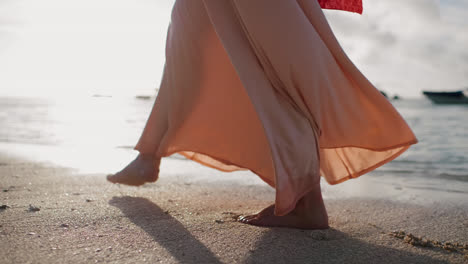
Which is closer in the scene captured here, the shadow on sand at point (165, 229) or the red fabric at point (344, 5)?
the shadow on sand at point (165, 229)

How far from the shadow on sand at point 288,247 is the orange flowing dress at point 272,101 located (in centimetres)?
13

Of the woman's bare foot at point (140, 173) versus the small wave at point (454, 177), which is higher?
the woman's bare foot at point (140, 173)

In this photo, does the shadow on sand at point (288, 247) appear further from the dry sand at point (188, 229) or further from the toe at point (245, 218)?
the toe at point (245, 218)

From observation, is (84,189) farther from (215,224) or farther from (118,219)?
(215,224)

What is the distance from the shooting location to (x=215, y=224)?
62.4 inches

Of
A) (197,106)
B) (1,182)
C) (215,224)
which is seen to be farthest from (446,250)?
(1,182)

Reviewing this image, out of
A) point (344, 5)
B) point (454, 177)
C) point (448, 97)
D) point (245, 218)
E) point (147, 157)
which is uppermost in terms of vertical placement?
point (344, 5)

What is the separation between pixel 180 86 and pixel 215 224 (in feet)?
1.95

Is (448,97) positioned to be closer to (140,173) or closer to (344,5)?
(344,5)

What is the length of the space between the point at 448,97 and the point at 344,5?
96.1 feet

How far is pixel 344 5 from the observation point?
1919mm

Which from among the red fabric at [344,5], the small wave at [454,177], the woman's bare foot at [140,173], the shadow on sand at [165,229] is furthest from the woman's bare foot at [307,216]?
the small wave at [454,177]

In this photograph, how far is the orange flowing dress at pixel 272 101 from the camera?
4.81 feet

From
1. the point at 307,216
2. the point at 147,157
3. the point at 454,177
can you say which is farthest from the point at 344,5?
the point at 454,177
